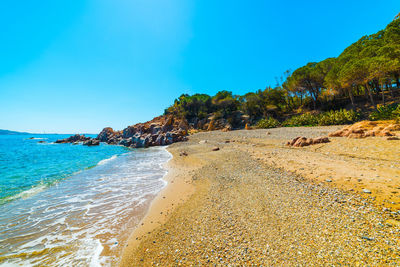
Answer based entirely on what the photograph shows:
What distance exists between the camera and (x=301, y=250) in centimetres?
306

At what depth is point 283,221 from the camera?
412 centimetres

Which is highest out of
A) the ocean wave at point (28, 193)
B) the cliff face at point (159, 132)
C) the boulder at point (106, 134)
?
the boulder at point (106, 134)

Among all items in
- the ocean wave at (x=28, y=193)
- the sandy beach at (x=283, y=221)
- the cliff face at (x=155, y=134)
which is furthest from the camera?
the cliff face at (x=155, y=134)

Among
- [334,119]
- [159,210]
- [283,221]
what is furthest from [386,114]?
[159,210]

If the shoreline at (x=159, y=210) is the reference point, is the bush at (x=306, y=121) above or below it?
above

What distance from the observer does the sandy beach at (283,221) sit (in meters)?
3.00

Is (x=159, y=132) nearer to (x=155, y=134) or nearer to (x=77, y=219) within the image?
(x=155, y=134)

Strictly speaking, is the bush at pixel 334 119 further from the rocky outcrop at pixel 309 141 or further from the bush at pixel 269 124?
the rocky outcrop at pixel 309 141

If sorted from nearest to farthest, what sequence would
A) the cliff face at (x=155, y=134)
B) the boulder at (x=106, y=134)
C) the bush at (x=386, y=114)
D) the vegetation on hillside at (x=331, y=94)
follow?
the bush at (x=386, y=114) → the vegetation on hillside at (x=331, y=94) → the cliff face at (x=155, y=134) → the boulder at (x=106, y=134)

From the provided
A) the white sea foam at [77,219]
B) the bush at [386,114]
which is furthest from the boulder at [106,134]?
the bush at [386,114]

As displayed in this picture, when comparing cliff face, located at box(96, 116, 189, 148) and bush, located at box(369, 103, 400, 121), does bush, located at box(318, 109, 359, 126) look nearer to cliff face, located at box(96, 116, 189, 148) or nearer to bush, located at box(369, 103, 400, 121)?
bush, located at box(369, 103, 400, 121)

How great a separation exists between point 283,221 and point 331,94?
1793 inches

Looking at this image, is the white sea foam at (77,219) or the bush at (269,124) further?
the bush at (269,124)

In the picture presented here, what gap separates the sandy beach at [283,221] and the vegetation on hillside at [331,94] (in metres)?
19.8
